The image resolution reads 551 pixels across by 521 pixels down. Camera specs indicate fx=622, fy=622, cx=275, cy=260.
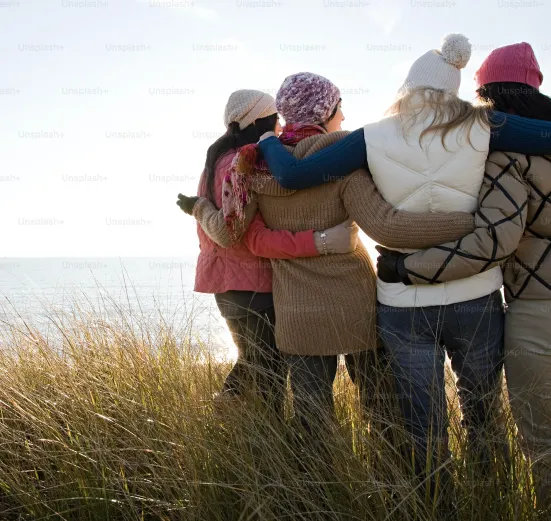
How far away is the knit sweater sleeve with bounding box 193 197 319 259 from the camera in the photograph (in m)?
2.59

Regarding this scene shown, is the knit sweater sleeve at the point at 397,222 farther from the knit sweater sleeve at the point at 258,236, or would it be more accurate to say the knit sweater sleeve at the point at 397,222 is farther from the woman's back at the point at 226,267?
the woman's back at the point at 226,267

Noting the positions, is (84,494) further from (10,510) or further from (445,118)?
(445,118)

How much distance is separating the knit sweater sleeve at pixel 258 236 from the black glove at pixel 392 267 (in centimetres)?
30

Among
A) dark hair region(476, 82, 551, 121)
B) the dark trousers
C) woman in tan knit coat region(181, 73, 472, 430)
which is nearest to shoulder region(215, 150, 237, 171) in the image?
woman in tan knit coat region(181, 73, 472, 430)

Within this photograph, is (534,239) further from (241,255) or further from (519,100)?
(241,255)

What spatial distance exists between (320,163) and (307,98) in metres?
0.38

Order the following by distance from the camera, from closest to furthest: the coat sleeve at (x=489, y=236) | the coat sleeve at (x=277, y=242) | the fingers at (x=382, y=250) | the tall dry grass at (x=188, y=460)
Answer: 1. the tall dry grass at (x=188, y=460)
2. the coat sleeve at (x=489, y=236)
3. the fingers at (x=382, y=250)
4. the coat sleeve at (x=277, y=242)

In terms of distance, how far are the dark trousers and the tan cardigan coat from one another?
22cm

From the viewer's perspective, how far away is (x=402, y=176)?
2312mm

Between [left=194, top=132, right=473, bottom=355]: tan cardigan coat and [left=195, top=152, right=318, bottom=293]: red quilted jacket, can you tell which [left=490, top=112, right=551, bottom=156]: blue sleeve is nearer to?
[left=194, top=132, right=473, bottom=355]: tan cardigan coat

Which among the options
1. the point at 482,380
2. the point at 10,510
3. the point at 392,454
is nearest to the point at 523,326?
the point at 482,380

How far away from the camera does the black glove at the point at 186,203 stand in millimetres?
3010

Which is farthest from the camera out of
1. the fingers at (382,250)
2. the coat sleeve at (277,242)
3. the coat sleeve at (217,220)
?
the coat sleeve at (217,220)

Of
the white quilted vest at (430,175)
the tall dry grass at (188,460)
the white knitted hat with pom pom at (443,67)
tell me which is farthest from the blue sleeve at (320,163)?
the tall dry grass at (188,460)
